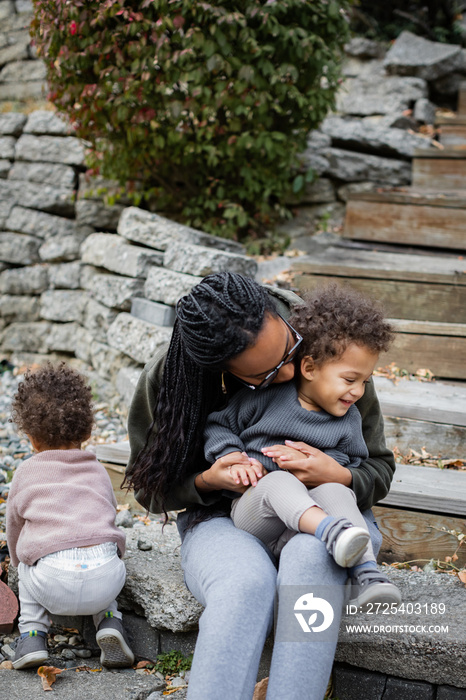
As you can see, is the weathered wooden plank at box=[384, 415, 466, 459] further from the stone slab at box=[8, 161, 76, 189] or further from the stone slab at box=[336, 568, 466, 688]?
the stone slab at box=[8, 161, 76, 189]

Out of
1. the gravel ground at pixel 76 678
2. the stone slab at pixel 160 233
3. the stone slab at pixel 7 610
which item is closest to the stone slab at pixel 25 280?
the stone slab at pixel 160 233

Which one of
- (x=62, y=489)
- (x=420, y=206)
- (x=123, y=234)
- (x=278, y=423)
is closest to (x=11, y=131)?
(x=123, y=234)

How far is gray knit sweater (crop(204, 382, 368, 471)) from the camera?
1.82m

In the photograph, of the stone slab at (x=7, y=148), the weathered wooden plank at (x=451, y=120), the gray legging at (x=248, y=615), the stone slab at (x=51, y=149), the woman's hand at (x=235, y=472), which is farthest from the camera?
the weathered wooden plank at (x=451, y=120)

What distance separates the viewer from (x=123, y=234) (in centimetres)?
414

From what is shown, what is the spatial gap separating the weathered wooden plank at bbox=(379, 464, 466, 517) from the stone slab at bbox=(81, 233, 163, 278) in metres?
2.09

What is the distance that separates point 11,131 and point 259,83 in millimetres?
2563

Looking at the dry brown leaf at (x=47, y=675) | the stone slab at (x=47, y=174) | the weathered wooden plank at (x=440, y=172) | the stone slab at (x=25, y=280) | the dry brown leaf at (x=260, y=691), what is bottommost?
the dry brown leaf at (x=47, y=675)

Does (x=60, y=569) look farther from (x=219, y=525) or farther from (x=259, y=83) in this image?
(x=259, y=83)

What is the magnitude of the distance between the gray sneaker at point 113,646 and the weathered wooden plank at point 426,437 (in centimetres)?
141

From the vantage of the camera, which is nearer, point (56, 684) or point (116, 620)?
point (56, 684)

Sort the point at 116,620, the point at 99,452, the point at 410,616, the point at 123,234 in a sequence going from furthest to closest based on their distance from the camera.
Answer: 1. the point at 123,234
2. the point at 99,452
3. the point at 116,620
4. the point at 410,616

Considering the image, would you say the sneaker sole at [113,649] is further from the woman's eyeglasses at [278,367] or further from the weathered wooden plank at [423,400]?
the weathered wooden plank at [423,400]

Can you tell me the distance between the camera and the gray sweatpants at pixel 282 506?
1.64 meters
